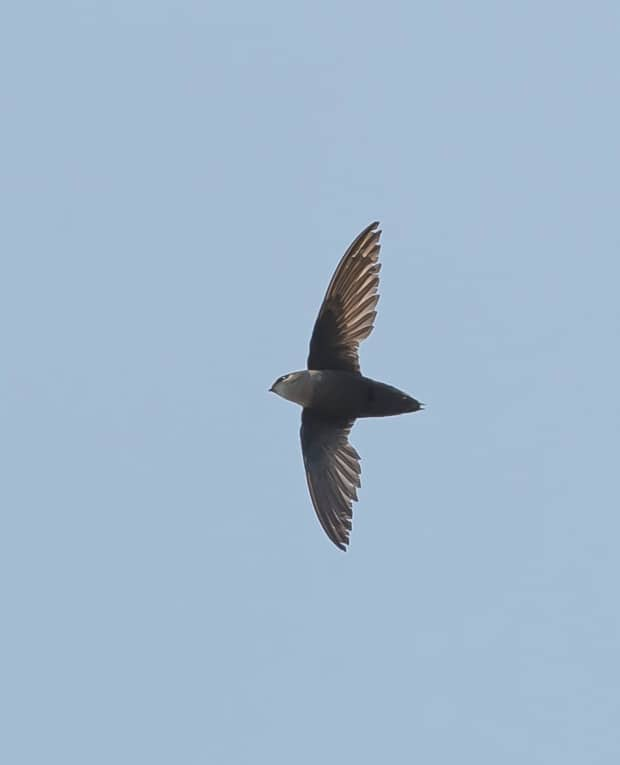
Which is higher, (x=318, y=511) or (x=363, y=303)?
(x=363, y=303)

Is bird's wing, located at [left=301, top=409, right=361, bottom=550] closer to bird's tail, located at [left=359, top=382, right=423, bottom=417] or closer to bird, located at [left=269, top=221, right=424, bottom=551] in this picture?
bird, located at [left=269, top=221, right=424, bottom=551]

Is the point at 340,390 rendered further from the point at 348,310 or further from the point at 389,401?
the point at 348,310

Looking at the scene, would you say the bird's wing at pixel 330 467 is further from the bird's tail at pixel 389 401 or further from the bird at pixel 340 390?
the bird's tail at pixel 389 401

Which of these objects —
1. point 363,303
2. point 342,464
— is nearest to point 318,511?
point 342,464

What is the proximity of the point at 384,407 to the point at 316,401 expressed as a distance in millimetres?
576

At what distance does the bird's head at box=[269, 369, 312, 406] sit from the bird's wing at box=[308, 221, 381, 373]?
9.7 inches

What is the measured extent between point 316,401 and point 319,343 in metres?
Result: 0.50

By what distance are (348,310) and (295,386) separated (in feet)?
2.60

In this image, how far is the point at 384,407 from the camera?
1970cm

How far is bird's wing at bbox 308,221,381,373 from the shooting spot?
19.7 metres

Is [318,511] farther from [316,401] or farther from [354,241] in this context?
[354,241]

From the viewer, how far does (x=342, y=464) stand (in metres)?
20.0

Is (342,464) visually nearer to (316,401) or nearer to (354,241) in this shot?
(316,401)

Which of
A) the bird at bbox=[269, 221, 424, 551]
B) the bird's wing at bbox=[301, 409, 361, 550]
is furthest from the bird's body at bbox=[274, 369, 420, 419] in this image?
the bird's wing at bbox=[301, 409, 361, 550]
